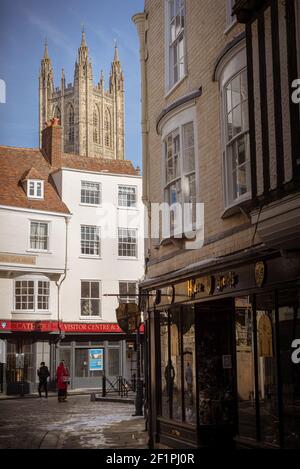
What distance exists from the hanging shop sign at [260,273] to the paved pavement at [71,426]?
15.6 feet

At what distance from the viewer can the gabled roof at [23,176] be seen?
29.4 m

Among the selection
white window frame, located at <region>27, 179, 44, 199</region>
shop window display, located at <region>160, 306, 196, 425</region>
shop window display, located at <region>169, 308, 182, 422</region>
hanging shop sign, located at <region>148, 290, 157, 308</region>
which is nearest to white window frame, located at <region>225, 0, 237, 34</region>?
shop window display, located at <region>160, 306, 196, 425</region>

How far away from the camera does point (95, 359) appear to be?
29812 mm

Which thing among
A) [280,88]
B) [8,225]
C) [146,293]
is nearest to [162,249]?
[146,293]

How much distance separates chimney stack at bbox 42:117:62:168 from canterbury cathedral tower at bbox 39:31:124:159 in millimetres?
55411

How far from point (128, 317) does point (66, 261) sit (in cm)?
1413

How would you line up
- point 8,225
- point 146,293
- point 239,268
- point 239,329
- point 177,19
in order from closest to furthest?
point 239,268 → point 239,329 → point 177,19 → point 146,293 → point 8,225

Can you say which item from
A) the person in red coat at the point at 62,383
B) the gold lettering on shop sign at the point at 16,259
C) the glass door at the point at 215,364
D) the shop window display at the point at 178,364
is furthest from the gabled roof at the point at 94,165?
the glass door at the point at 215,364

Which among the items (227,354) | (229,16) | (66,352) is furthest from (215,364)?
(66,352)

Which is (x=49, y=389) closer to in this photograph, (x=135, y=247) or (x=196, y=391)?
(x=135, y=247)

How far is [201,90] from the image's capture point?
9.85 meters

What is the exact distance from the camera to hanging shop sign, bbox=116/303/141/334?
15.8 metres

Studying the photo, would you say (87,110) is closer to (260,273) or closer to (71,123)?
(71,123)
